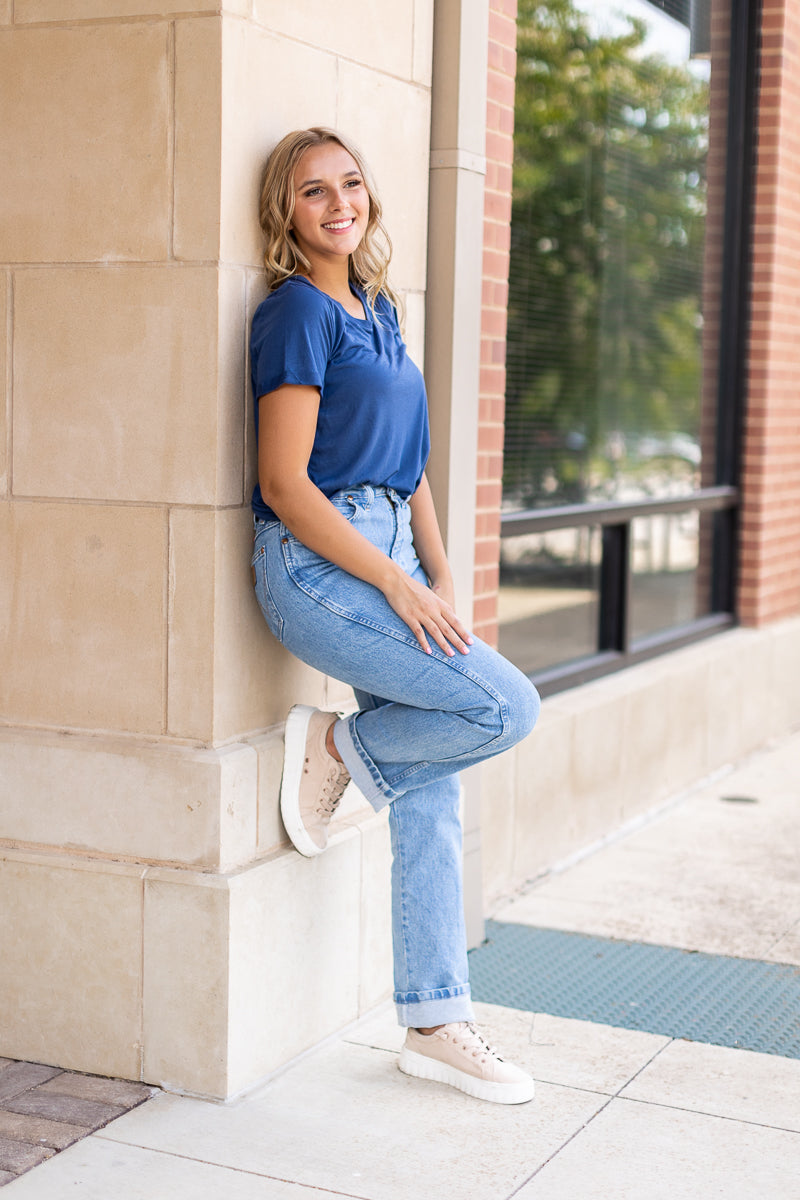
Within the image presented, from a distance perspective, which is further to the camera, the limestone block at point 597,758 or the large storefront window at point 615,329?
the large storefront window at point 615,329

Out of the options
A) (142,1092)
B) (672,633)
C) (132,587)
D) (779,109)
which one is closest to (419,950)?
(142,1092)

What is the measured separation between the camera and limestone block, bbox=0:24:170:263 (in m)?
3.15

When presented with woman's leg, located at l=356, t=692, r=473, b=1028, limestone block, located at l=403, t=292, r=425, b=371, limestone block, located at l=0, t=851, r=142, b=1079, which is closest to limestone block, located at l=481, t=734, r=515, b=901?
woman's leg, located at l=356, t=692, r=473, b=1028

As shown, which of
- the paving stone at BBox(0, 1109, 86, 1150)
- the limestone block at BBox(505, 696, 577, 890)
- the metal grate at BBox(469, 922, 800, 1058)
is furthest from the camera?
the limestone block at BBox(505, 696, 577, 890)

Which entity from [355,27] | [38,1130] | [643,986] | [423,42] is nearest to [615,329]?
[423,42]

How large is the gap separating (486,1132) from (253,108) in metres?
2.21

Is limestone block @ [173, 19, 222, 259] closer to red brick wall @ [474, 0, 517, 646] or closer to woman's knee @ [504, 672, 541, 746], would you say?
woman's knee @ [504, 672, 541, 746]

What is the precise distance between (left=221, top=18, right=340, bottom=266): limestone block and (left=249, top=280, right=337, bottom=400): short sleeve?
5.6 inches

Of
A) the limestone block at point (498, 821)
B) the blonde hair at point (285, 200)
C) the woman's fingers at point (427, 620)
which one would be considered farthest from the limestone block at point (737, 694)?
the blonde hair at point (285, 200)

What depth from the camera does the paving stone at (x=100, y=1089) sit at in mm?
3216

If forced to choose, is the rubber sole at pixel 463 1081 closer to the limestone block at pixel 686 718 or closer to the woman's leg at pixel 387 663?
the woman's leg at pixel 387 663

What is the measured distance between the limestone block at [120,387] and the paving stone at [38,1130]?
131cm

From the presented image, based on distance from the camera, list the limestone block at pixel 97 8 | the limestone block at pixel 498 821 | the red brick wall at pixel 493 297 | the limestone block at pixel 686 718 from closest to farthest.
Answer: the limestone block at pixel 97 8
the red brick wall at pixel 493 297
the limestone block at pixel 498 821
the limestone block at pixel 686 718

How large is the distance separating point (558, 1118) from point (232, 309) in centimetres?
185
